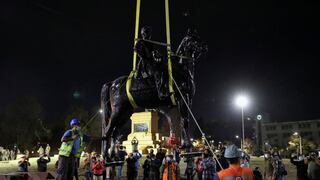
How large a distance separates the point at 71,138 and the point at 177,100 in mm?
3147

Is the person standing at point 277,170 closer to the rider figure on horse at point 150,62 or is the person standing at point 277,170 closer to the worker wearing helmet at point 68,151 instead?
the rider figure on horse at point 150,62

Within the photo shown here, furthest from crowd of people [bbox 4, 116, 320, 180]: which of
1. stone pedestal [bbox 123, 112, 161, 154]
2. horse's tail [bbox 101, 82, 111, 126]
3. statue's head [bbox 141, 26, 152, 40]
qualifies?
stone pedestal [bbox 123, 112, 161, 154]

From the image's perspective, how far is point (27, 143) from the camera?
51625mm

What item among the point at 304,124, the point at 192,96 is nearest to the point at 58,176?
the point at 192,96

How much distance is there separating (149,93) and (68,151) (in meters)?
3.07

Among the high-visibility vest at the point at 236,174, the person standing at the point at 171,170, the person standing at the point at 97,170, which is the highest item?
the high-visibility vest at the point at 236,174

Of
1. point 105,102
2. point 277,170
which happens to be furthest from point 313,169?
point 105,102

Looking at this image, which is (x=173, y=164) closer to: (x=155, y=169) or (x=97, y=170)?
(x=155, y=169)

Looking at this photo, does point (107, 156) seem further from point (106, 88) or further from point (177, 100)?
point (177, 100)

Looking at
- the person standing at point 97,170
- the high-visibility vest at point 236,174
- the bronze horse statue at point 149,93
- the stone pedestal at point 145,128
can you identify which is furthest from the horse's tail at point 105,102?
the stone pedestal at point 145,128

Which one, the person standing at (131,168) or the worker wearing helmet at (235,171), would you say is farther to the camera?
the person standing at (131,168)

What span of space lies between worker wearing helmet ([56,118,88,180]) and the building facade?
104m

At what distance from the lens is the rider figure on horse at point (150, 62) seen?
908cm

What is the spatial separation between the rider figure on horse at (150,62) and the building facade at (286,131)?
102 m
